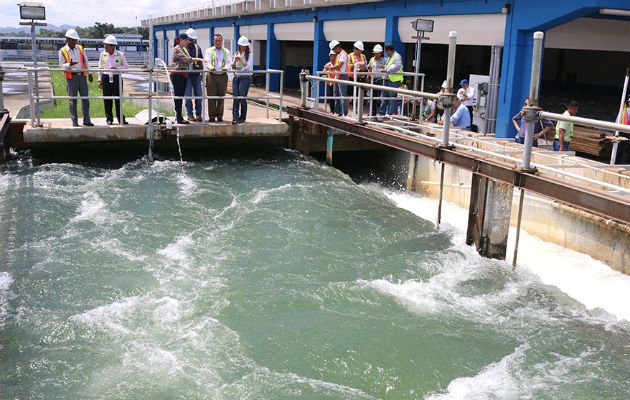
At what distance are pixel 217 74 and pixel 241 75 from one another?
1.58ft

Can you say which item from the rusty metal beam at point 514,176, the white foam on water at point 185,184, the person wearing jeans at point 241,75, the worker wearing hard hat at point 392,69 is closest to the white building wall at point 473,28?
the worker wearing hard hat at point 392,69

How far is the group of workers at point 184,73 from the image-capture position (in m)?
12.6

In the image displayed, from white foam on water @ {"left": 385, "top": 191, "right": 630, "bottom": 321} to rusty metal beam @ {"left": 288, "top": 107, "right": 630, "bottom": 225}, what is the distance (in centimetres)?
113

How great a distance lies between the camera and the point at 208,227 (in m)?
9.82

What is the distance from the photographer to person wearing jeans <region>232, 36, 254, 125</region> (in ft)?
44.7

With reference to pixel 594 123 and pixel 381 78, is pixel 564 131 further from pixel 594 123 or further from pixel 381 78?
pixel 381 78

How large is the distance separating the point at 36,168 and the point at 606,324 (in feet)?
32.6

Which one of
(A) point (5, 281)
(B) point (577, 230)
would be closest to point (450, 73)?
(B) point (577, 230)

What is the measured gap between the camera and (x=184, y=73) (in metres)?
13.5

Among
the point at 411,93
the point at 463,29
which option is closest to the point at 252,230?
the point at 411,93

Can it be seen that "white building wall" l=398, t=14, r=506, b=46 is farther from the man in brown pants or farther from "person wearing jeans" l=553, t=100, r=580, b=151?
the man in brown pants

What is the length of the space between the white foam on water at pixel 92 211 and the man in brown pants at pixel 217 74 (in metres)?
3.79

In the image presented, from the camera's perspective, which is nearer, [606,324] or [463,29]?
[606,324]

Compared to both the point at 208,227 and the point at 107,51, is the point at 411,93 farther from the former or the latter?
the point at 107,51
